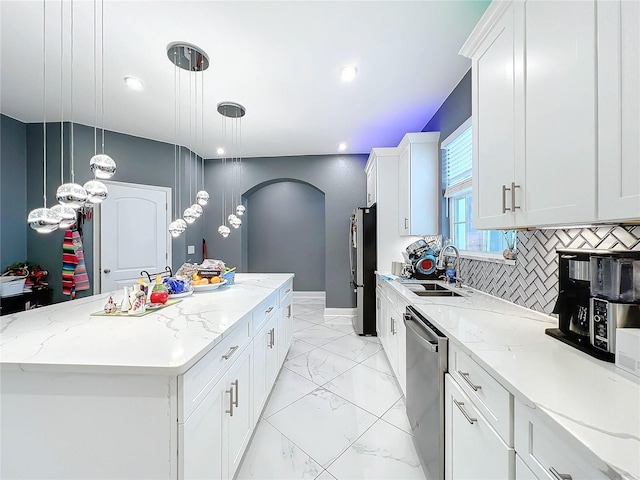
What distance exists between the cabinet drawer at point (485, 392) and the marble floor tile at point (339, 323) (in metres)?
2.87

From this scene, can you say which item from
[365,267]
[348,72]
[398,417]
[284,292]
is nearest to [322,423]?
[398,417]

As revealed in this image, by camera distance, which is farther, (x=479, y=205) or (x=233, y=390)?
(x=479, y=205)

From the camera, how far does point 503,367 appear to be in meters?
0.90

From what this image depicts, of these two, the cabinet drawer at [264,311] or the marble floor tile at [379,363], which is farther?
the marble floor tile at [379,363]

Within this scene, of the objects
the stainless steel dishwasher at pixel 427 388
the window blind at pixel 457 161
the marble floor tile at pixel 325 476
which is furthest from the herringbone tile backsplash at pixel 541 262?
the marble floor tile at pixel 325 476

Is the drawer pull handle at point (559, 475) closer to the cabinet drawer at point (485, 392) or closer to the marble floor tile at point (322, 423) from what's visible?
the cabinet drawer at point (485, 392)

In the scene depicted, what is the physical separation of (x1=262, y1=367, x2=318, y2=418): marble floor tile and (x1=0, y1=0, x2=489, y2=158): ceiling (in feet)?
9.10

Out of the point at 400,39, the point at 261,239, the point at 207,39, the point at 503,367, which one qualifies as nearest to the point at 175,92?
the point at 207,39

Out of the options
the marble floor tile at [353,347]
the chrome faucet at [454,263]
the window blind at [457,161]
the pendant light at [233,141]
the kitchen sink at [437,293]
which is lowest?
the marble floor tile at [353,347]

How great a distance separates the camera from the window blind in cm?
249

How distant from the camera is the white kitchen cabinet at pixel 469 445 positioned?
0.87 m

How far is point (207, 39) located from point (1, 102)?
2741 mm

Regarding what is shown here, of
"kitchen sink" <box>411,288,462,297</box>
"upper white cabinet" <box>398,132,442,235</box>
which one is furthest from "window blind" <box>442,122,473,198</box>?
"kitchen sink" <box>411,288,462,297</box>

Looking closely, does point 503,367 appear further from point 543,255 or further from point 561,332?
point 543,255
